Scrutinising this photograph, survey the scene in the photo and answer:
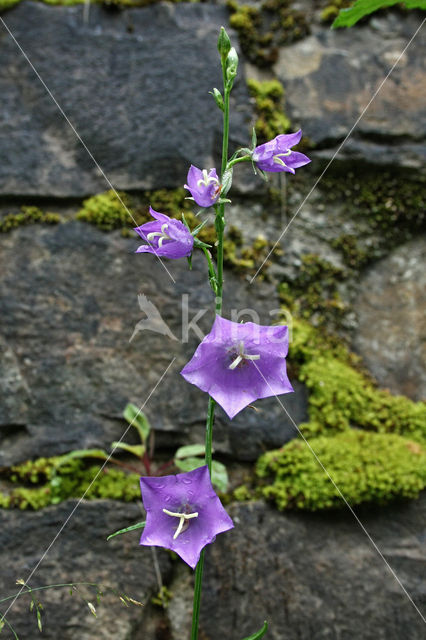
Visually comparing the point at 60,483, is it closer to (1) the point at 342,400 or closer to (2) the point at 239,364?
(2) the point at 239,364

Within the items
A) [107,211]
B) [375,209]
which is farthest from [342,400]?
[107,211]

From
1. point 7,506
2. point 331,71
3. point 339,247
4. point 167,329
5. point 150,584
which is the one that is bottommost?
point 150,584

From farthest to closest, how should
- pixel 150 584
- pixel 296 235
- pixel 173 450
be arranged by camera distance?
1. pixel 296 235
2. pixel 173 450
3. pixel 150 584

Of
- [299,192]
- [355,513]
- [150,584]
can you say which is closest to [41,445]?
[150,584]

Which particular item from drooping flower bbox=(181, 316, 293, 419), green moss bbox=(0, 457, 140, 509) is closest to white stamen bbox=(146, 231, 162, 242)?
drooping flower bbox=(181, 316, 293, 419)

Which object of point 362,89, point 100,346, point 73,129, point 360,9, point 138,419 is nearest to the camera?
point 360,9

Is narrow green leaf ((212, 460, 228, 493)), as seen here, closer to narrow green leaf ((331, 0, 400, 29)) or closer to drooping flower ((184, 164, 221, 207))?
drooping flower ((184, 164, 221, 207))

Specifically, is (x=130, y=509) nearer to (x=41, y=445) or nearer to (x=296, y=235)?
(x=41, y=445)
